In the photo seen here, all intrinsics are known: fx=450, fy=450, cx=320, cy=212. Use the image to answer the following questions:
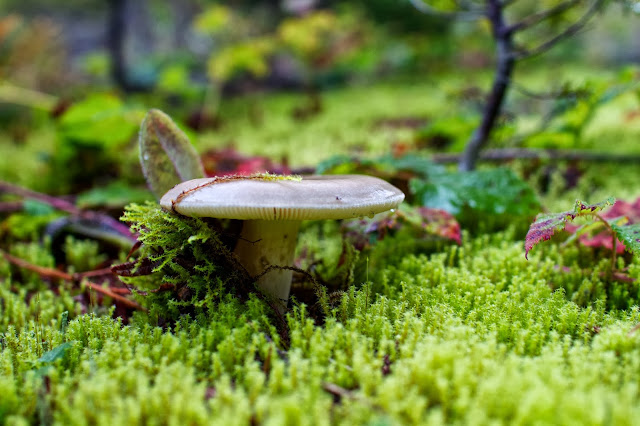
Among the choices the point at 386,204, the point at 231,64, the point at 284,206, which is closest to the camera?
the point at 284,206

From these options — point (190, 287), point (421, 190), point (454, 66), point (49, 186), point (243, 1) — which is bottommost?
point (49, 186)

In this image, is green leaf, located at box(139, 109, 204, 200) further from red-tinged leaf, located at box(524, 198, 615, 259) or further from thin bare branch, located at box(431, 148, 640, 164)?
thin bare branch, located at box(431, 148, 640, 164)

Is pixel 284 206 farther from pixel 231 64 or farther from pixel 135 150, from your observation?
pixel 231 64

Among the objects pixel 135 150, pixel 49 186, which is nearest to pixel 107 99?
pixel 135 150

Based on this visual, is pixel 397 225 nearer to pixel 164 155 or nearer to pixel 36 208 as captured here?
pixel 164 155

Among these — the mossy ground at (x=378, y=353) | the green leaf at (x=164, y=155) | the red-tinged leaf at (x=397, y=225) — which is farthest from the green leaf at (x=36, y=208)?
the red-tinged leaf at (x=397, y=225)

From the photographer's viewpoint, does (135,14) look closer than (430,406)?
No

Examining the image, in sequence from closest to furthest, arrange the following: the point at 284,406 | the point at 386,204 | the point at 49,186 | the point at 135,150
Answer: the point at 284,406 < the point at 386,204 < the point at 49,186 < the point at 135,150
